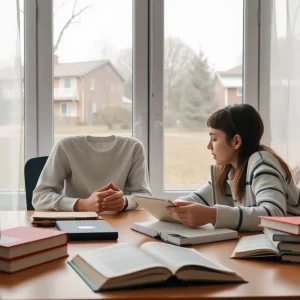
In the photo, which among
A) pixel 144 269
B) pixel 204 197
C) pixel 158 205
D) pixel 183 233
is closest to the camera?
pixel 144 269

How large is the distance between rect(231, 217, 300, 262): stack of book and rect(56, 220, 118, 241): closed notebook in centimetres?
41

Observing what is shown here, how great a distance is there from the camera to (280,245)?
1.29 metres

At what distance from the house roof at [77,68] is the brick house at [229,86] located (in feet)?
2.04

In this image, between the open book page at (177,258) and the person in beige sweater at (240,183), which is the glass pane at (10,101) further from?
the open book page at (177,258)

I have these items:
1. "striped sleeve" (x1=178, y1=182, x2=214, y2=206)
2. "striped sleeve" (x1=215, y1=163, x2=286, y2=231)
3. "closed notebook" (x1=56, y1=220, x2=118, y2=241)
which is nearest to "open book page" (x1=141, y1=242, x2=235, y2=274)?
"closed notebook" (x1=56, y1=220, x2=118, y2=241)

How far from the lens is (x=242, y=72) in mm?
3230

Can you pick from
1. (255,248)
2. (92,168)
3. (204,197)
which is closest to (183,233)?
(255,248)

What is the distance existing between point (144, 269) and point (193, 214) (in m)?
0.56

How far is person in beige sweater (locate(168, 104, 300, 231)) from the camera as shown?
5.39 ft

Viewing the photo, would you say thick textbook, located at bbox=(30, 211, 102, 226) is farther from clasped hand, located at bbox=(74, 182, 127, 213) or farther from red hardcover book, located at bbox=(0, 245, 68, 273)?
red hardcover book, located at bbox=(0, 245, 68, 273)

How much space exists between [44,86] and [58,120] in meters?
0.22

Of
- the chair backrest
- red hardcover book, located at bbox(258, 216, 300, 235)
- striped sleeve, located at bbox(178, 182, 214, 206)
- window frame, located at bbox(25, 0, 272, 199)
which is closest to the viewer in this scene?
red hardcover book, located at bbox(258, 216, 300, 235)

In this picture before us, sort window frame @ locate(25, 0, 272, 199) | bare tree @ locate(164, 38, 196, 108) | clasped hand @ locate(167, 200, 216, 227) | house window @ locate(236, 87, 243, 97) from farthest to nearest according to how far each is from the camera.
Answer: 1. house window @ locate(236, 87, 243, 97)
2. bare tree @ locate(164, 38, 196, 108)
3. window frame @ locate(25, 0, 272, 199)
4. clasped hand @ locate(167, 200, 216, 227)

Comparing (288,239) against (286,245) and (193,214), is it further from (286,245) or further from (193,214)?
(193,214)
